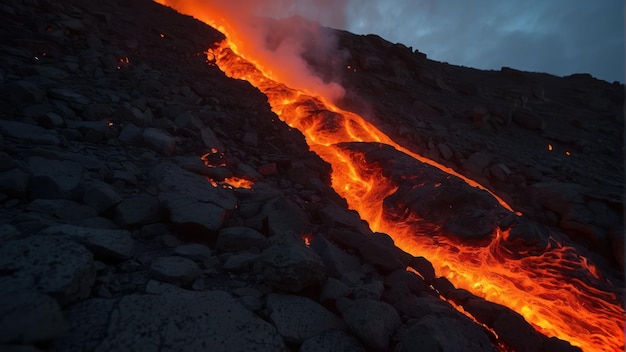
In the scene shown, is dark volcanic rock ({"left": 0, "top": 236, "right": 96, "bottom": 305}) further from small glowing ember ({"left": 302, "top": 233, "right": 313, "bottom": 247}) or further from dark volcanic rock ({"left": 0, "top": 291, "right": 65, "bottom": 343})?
small glowing ember ({"left": 302, "top": 233, "right": 313, "bottom": 247})

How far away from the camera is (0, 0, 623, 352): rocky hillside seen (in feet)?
5.60

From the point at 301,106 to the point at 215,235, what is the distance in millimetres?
6429

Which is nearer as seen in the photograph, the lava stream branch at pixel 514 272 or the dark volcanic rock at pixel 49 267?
the dark volcanic rock at pixel 49 267

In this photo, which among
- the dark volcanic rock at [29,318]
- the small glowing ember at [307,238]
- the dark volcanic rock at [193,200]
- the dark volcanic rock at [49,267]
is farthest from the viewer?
the small glowing ember at [307,238]

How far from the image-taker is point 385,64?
14.8m

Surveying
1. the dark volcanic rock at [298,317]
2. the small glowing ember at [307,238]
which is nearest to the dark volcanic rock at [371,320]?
the dark volcanic rock at [298,317]

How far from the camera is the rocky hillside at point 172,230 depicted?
1.71m

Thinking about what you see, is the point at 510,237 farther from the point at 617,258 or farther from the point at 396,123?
the point at 396,123

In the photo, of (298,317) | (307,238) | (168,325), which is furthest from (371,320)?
(307,238)

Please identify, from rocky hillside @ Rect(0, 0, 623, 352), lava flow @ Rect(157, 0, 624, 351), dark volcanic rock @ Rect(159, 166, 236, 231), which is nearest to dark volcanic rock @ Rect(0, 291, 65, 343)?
rocky hillside @ Rect(0, 0, 623, 352)

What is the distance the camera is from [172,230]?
2750mm

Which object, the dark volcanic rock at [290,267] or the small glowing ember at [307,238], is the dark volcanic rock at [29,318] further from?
the small glowing ember at [307,238]

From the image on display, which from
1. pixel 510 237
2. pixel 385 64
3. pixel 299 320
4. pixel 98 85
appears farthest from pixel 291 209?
pixel 385 64

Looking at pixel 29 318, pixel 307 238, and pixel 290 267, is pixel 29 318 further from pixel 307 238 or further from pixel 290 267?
pixel 307 238
